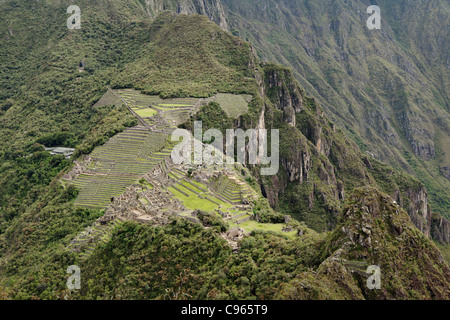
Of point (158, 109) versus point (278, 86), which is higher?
point (278, 86)

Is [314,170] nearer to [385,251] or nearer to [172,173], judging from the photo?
[172,173]

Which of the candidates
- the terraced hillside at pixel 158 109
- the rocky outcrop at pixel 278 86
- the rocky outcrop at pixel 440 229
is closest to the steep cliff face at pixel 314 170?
the rocky outcrop at pixel 278 86

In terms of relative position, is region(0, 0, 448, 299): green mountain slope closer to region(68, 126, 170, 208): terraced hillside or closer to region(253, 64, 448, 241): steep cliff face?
region(253, 64, 448, 241): steep cliff face

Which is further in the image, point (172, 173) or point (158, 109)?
point (158, 109)

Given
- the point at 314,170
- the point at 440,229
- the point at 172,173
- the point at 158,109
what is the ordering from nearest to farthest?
the point at 172,173 → the point at 158,109 → the point at 314,170 → the point at 440,229

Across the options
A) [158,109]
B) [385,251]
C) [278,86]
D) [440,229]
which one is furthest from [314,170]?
[385,251]

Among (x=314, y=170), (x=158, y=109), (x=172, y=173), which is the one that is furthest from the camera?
(x=314, y=170)

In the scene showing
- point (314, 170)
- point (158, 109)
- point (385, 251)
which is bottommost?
point (385, 251)

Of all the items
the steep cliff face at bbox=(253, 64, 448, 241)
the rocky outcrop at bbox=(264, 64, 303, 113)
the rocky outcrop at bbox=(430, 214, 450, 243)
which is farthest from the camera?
the rocky outcrop at bbox=(430, 214, 450, 243)

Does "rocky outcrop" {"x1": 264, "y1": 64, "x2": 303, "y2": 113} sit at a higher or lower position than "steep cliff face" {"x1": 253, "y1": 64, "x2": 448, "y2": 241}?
higher

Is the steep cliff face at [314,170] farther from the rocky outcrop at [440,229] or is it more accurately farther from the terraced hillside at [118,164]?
the terraced hillside at [118,164]

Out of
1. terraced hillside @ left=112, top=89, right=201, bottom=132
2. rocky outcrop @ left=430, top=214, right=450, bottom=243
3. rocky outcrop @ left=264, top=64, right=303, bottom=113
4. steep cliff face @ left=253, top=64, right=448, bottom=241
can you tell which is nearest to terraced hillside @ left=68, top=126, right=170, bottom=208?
terraced hillside @ left=112, top=89, right=201, bottom=132

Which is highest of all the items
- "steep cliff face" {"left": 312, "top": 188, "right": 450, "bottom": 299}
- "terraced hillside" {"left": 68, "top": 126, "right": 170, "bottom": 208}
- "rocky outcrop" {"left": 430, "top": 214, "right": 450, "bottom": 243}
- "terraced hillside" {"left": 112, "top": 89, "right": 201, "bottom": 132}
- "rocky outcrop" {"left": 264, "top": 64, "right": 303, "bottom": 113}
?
"rocky outcrop" {"left": 264, "top": 64, "right": 303, "bottom": 113}
